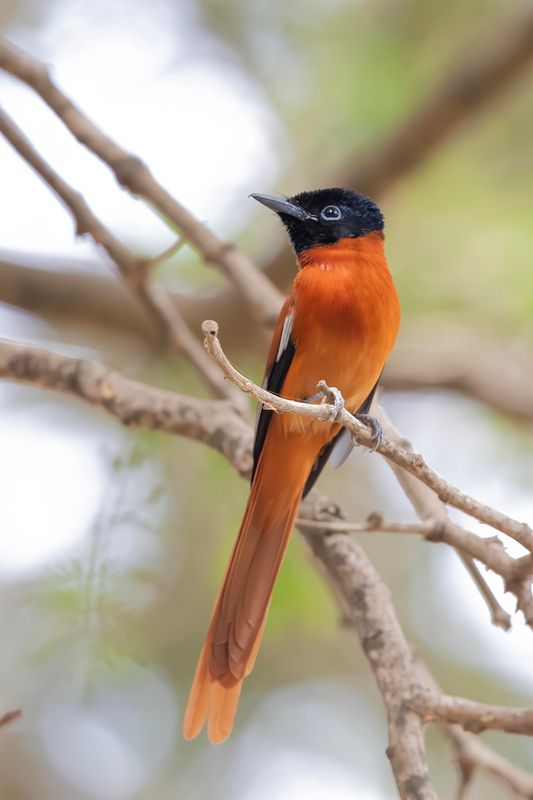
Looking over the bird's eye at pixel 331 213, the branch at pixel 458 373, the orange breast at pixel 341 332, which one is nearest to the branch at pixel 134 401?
the orange breast at pixel 341 332

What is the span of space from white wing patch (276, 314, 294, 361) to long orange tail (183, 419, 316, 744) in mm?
289

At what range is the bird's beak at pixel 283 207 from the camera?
4.16 m

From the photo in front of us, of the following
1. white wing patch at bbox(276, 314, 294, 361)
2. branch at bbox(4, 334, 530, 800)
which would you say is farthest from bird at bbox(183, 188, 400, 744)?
branch at bbox(4, 334, 530, 800)

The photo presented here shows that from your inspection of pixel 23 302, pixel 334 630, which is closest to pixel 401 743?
pixel 334 630

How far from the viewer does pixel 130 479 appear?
13.4 feet

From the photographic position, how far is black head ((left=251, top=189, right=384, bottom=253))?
13.9 ft

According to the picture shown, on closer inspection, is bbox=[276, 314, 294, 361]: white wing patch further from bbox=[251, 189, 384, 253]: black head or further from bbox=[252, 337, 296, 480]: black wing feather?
bbox=[251, 189, 384, 253]: black head

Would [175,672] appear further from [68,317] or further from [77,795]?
[68,317]

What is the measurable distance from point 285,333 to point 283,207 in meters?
0.75

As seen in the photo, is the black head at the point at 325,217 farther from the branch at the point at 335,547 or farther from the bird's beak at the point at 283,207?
the branch at the point at 335,547

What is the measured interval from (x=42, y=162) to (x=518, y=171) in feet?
13.0

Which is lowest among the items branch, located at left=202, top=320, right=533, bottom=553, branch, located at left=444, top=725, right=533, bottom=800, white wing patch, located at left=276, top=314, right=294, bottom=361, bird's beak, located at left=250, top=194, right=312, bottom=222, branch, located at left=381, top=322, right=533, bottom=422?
branch, located at left=444, top=725, right=533, bottom=800

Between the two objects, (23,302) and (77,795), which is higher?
(23,302)

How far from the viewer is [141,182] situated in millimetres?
4402
